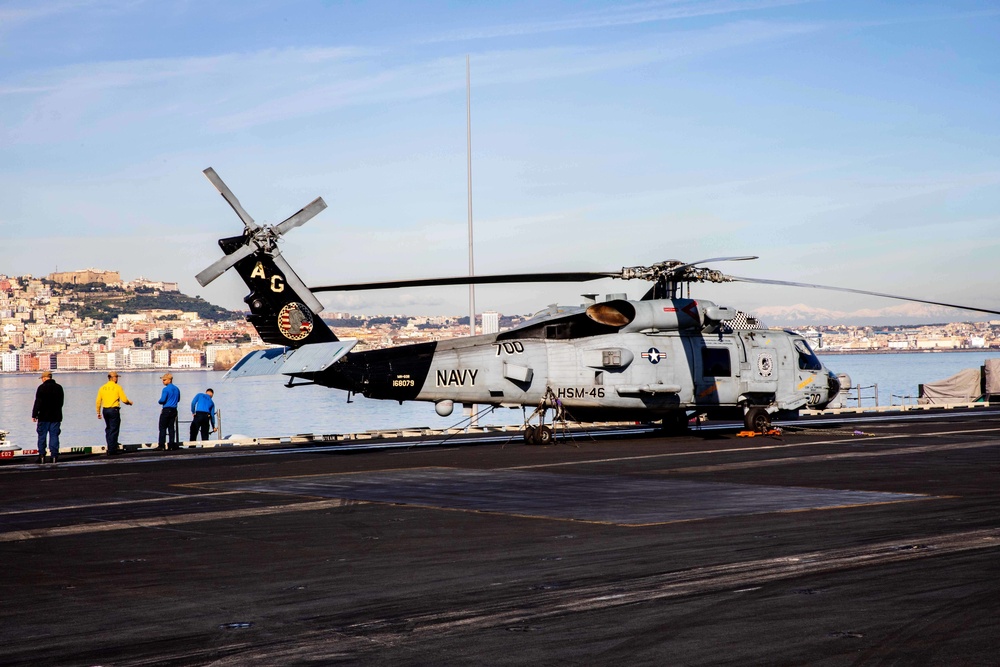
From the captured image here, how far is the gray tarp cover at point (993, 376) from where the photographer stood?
2071 inches

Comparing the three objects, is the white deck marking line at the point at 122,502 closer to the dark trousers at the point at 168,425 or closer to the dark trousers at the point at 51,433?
the dark trousers at the point at 51,433

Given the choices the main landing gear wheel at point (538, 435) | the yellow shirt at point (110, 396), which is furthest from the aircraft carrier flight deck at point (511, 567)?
the main landing gear wheel at point (538, 435)

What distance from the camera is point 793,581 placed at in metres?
9.82

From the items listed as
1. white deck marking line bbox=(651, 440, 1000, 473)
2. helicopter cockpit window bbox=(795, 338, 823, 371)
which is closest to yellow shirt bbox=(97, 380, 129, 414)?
white deck marking line bbox=(651, 440, 1000, 473)

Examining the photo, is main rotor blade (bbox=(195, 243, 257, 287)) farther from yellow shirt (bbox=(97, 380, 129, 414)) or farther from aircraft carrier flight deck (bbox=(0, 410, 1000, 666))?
aircraft carrier flight deck (bbox=(0, 410, 1000, 666))

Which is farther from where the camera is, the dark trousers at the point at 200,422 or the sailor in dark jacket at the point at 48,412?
the dark trousers at the point at 200,422

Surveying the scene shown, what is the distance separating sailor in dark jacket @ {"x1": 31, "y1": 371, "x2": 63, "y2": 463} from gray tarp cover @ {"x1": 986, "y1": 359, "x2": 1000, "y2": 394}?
44.0 meters

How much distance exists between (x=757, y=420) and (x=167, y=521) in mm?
21266

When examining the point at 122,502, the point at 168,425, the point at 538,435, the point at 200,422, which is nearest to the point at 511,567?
the point at 122,502

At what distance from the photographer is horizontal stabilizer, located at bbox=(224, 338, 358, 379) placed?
25.8 m

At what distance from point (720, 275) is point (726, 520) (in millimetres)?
15354

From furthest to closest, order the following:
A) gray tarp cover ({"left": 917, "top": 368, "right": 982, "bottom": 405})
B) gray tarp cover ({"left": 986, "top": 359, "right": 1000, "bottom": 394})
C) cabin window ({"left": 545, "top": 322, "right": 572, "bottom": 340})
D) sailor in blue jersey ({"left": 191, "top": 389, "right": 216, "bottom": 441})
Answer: gray tarp cover ({"left": 917, "top": 368, "right": 982, "bottom": 405}) < gray tarp cover ({"left": 986, "top": 359, "right": 1000, "bottom": 394}) < sailor in blue jersey ({"left": 191, "top": 389, "right": 216, "bottom": 441}) < cabin window ({"left": 545, "top": 322, "right": 572, "bottom": 340})

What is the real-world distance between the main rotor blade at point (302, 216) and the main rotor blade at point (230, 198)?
668 mm

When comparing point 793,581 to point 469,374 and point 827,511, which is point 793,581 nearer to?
point 827,511
